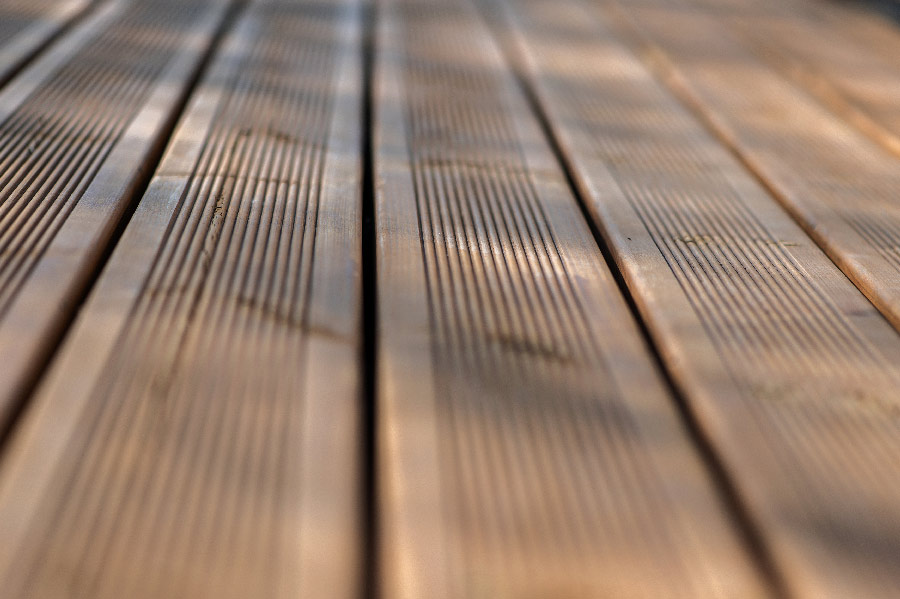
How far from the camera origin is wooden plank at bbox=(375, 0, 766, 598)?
0.39m

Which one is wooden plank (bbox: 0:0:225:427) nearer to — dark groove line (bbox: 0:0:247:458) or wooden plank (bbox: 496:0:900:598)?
dark groove line (bbox: 0:0:247:458)

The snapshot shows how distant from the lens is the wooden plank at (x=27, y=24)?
3.46 feet

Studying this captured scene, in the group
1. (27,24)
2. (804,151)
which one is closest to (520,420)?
(804,151)

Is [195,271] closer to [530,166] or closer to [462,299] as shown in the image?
[462,299]

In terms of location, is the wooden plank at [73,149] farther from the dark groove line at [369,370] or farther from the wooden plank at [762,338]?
the wooden plank at [762,338]

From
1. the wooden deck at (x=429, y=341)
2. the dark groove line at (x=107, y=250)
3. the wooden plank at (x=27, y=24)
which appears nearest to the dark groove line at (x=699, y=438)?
the wooden deck at (x=429, y=341)

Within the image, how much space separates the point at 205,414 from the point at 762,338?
1.57 ft

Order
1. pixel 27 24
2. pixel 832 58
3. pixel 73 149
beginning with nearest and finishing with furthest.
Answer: pixel 73 149 → pixel 27 24 → pixel 832 58

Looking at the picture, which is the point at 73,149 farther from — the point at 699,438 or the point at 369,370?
the point at 699,438

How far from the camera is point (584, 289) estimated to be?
2.10 feet

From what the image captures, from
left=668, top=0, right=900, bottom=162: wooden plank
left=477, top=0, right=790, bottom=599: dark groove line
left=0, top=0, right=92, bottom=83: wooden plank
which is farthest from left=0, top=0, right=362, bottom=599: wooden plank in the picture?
left=668, top=0, right=900, bottom=162: wooden plank

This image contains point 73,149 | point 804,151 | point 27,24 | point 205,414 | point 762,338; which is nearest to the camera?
point 205,414

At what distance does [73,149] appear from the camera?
788 millimetres

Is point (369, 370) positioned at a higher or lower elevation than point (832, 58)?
lower
